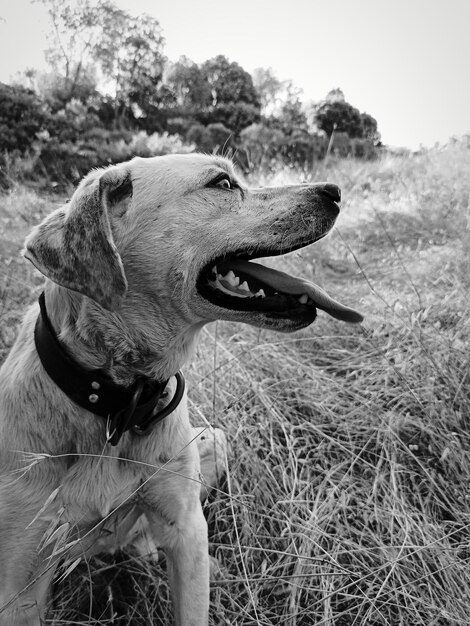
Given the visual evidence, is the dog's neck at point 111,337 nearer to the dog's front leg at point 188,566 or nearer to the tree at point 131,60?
the dog's front leg at point 188,566

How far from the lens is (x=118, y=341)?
1668mm

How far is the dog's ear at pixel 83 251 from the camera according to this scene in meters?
1.50

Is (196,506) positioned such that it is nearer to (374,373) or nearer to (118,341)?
(118,341)

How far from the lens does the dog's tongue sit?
1814mm

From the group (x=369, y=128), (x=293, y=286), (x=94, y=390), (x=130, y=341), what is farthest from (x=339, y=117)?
(x=94, y=390)

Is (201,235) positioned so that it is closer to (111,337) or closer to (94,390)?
(111,337)

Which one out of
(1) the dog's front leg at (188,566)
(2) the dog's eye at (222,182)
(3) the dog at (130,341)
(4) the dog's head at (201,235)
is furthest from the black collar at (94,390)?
(2) the dog's eye at (222,182)

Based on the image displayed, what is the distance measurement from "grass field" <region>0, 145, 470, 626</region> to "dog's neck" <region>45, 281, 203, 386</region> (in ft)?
2.03

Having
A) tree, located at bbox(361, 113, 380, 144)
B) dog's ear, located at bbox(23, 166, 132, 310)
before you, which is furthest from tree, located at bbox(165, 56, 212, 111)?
dog's ear, located at bbox(23, 166, 132, 310)

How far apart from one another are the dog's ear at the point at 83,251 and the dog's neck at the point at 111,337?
5.7 inches

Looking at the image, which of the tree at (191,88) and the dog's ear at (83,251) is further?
the tree at (191,88)

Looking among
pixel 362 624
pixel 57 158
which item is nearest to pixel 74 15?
pixel 57 158

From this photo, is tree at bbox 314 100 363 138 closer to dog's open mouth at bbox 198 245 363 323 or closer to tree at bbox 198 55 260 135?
tree at bbox 198 55 260 135

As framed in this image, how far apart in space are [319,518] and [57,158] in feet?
24.3
